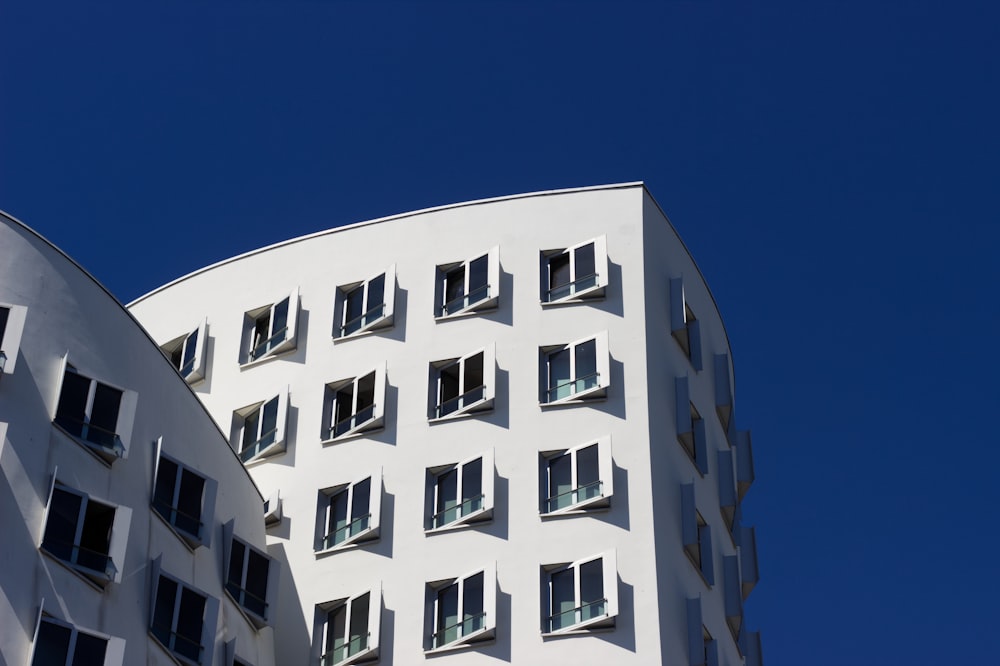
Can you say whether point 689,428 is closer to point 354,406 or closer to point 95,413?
point 354,406

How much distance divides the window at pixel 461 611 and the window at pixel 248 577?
3508mm

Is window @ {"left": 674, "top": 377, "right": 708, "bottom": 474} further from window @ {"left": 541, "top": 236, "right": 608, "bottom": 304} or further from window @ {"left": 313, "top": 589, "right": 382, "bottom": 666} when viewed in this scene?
window @ {"left": 313, "top": 589, "right": 382, "bottom": 666}

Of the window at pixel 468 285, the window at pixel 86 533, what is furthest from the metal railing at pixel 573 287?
the window at pixel 86 533

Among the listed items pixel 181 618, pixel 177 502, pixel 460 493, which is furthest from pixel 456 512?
pixel 181 618

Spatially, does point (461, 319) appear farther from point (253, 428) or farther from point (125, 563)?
point (125, 563)

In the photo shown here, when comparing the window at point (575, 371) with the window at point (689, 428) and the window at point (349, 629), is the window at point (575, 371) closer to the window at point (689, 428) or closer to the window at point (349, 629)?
the window at point (689, 428)

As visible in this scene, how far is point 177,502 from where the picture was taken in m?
33.3

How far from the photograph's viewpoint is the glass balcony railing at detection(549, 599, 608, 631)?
1417 inches

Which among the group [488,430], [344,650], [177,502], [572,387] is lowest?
[344,650]

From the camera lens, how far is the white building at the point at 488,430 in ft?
121

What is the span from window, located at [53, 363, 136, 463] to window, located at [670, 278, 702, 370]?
49.1 ft

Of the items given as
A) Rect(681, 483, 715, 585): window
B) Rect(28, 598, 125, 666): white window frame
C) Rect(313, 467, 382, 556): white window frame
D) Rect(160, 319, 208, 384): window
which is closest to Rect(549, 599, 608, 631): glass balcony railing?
Rect(681, 483, 715, 585): window

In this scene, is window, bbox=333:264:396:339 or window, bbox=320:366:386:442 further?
window, bbox=333:264:396:339

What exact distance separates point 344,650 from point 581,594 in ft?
17.8
